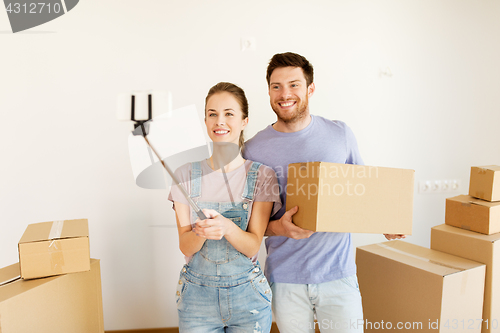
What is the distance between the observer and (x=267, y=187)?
3.53 feet

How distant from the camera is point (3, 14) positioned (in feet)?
5.18

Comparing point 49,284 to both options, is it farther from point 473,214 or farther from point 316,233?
point 473,214

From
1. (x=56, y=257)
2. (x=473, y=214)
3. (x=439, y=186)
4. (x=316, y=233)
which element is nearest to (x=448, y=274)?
(x=473, y=214)

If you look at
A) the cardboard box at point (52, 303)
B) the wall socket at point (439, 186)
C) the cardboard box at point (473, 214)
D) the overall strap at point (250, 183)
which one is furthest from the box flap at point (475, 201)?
the cardboard box at point (52, 303)

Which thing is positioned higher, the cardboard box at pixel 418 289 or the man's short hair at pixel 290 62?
the man's short hair at pixel 290 62

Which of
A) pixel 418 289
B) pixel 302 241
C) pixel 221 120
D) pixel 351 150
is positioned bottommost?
pixel 418 289

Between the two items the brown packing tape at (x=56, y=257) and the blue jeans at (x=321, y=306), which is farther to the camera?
the blue jeans at (x=321, y=306)

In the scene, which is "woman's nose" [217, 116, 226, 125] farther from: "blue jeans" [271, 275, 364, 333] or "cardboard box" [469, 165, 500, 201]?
"cardboard box" [469, 165, 500, 201]

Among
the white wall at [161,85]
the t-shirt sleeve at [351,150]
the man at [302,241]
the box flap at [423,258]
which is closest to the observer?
the man at [302,241]

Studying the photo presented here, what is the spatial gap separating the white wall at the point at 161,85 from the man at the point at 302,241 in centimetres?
56

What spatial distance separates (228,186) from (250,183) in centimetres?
7

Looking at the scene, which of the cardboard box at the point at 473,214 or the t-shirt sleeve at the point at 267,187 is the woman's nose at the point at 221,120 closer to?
the t-shirt sleeve at the point at 267,187

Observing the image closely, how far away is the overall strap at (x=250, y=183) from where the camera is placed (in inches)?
41.4

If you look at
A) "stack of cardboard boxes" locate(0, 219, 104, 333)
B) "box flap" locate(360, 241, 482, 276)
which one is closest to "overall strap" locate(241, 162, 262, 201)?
"stack of cardboard boxes" locate(0, 219, 104, 333)
